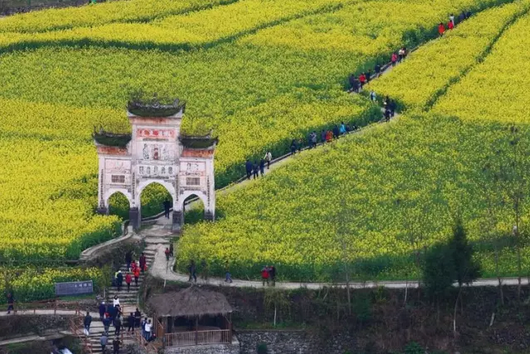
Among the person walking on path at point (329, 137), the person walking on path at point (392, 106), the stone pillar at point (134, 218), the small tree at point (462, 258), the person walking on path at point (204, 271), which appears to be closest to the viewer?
the small tree at point (462, 258)

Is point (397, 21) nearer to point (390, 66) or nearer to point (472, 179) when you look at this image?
point (390, 66)

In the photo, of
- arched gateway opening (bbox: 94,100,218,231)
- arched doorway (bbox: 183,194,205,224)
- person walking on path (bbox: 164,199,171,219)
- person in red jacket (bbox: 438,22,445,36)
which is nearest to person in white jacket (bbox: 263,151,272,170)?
arched doorway (bbox: 183,194,205,224)

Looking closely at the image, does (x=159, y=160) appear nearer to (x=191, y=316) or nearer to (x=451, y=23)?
(x=191, y=316)

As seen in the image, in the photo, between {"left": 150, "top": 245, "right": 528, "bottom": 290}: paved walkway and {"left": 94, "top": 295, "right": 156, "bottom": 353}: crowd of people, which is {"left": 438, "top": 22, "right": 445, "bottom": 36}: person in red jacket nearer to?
{"left": 150, "top": 245, "right": 528, "bottom": 290}: paved walkway

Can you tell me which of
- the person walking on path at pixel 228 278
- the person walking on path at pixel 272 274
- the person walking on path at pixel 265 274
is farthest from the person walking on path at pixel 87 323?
the person walking on path at pixel 272 274

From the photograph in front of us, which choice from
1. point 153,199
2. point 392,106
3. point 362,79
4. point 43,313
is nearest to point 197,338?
point 43,313

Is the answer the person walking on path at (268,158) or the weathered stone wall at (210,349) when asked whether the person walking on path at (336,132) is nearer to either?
the person walking on path at (268,158)
